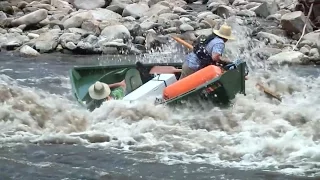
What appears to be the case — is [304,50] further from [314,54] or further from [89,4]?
[89,4]

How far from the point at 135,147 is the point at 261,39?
442 inches

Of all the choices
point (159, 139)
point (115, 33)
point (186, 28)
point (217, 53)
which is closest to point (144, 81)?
point (217, 53)

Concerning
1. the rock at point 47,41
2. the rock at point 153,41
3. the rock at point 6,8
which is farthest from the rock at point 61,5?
the rock at point 153,41

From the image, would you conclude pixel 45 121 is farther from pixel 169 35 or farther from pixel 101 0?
pixel 101 0

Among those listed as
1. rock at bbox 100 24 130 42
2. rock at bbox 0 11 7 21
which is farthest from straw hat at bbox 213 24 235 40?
rock at bbox 0 11 7 21

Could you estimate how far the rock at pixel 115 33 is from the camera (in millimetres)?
18719

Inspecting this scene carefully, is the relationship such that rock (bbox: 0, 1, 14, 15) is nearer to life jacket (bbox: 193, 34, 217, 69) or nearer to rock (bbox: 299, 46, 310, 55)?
rock (bbox: 299, 46, 310, 55)

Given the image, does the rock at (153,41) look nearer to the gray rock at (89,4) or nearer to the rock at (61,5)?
the rock at (61,5)

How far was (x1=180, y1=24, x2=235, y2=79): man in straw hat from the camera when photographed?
9.90 m

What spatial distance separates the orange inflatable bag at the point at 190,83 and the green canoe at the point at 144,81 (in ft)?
0.60

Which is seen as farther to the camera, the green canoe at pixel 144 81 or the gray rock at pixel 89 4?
the gray rock at pixel 89 4

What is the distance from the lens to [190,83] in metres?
9.67

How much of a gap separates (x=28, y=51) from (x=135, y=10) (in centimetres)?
656

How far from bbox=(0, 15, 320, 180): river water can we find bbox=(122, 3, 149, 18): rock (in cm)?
1131
